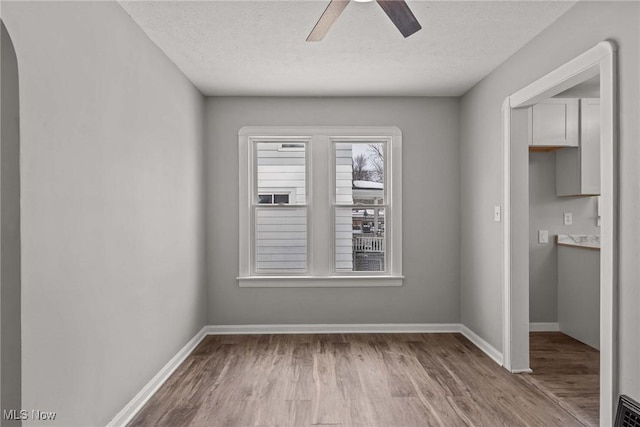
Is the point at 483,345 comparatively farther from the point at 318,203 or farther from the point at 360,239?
the point at 318,203

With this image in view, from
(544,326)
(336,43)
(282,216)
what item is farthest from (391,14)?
(544,326)

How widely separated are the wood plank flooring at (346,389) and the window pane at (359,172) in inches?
62.2

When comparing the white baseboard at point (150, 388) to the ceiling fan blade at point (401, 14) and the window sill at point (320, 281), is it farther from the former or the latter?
the ceiling fan blade at point (401, 14)

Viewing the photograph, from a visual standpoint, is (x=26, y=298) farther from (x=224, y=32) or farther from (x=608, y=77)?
(x=608, y=77)

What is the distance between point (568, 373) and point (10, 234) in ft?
12.6

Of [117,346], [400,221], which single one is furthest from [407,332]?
[117,346]

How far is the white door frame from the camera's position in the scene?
2172mm

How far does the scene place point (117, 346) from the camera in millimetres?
2432

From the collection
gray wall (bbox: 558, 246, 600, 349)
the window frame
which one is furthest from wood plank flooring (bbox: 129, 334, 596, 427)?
gray wall (bbox: 558, 246, 600, 349)

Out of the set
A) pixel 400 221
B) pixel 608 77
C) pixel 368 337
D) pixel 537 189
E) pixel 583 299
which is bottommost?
pixel 368 337

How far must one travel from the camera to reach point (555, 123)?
3988 millimetres

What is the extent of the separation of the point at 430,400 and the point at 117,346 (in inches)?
82.1

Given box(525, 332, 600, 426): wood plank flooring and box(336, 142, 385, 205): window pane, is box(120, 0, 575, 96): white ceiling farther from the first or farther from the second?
box(525, 332, 600, 426): wood plank flooring

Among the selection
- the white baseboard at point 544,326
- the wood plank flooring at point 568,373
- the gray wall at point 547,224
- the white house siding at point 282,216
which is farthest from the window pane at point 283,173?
the white baseboard at point 544,326
